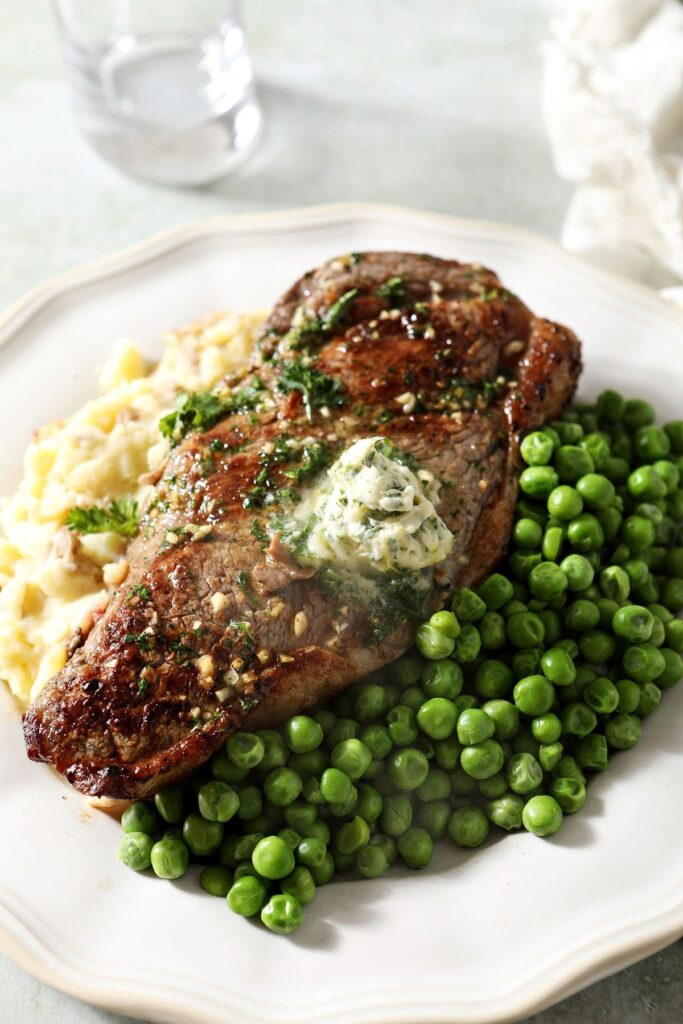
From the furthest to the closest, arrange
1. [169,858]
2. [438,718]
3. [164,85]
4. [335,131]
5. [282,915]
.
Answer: [335,131] < [164,85] < [438,718] < [169,858] < [282,915]

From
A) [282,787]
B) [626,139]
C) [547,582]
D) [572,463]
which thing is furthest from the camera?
[626,139]

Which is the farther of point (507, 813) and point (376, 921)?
point (507, 813)

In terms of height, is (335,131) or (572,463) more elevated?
(335,131)

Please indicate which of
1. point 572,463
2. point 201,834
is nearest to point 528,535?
point 572,463

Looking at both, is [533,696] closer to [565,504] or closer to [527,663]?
[527,663]

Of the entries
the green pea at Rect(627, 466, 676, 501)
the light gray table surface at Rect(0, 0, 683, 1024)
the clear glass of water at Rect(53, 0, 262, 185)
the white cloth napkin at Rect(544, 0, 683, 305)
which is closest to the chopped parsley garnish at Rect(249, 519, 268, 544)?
the green pea at Rect(627, 466, 676, 501)

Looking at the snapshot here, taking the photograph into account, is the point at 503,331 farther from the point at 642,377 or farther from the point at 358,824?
the point at 358,824
